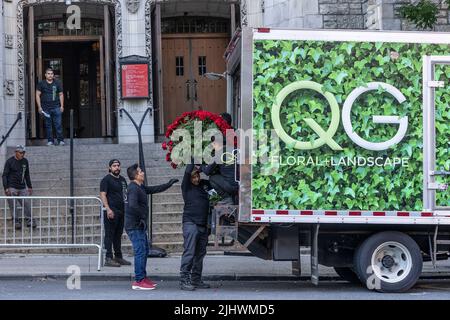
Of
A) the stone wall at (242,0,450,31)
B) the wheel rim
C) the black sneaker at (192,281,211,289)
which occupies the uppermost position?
the stone wall at (242,0,450,31)

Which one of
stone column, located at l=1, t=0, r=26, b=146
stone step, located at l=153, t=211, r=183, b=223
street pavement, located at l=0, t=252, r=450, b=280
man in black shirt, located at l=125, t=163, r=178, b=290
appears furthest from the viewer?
stone column, located at l=1, t=0, r=26, b=146

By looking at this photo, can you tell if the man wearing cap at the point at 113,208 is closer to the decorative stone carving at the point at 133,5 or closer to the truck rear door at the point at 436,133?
the truck rear door at the point at 436,133

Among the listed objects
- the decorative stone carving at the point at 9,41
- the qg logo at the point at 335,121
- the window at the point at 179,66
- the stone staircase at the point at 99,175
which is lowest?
the stone staircase at the point at 99,175

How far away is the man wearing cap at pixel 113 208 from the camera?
14.2 meters

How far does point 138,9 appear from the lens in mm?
21750

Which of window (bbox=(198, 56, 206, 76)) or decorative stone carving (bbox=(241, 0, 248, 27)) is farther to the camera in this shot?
window (bbox=(198, 56, 206, 76))

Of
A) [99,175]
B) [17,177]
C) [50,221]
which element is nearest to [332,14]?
[99,175]

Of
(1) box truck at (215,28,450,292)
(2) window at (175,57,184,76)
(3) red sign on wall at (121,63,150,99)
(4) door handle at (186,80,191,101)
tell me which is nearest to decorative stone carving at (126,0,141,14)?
(3) red sign on wall at (121,63,150,99)

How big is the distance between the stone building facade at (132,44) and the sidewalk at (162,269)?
5388 millimetres

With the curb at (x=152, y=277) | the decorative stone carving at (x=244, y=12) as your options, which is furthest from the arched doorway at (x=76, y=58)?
the curb at (x=152, y=277)

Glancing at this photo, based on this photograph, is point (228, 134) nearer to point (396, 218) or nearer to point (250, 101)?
point (250, 101)

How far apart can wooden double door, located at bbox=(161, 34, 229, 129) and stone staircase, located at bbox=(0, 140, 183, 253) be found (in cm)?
343

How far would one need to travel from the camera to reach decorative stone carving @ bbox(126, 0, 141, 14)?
21.7 m

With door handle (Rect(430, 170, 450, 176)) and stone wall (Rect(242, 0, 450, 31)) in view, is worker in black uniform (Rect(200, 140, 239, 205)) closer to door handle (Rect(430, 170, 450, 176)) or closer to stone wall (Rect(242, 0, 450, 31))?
door handle (Rect(430, 170, 450, 176))
